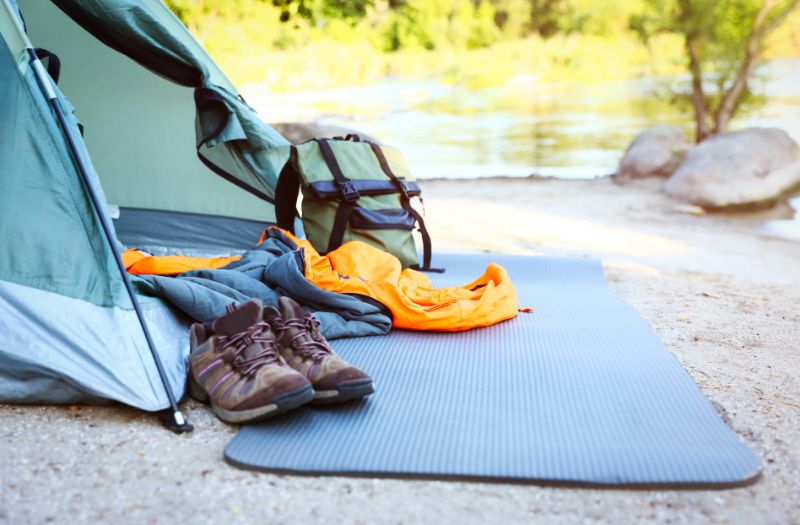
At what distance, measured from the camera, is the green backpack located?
276cm

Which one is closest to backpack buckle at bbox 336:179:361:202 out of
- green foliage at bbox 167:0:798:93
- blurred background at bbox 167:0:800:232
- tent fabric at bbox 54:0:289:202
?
tent fabric at bbox 54:0:289:202

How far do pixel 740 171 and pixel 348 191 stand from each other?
439cm

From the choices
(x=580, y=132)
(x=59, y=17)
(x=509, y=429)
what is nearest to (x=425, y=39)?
(x=580, y=132)

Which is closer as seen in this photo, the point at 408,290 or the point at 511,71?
the point at 408,290

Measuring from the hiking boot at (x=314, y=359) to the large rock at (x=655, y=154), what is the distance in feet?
18.7

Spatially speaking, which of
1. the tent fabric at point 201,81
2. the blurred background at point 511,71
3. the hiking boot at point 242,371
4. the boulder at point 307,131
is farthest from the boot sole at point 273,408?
the boulder at point 307,131

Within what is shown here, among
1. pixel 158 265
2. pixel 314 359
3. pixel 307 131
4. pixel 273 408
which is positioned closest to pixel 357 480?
pixel 273 408

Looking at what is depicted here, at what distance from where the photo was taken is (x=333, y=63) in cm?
2069

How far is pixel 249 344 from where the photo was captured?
1.77 m

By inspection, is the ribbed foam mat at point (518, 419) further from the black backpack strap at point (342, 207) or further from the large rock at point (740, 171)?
the large rock at point (740, 171)

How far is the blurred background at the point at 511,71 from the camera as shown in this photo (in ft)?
23.7

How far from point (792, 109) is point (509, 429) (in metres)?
11.7

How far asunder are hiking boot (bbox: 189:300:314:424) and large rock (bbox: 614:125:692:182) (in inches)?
229

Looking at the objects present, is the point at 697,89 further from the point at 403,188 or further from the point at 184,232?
the point at 184,232
